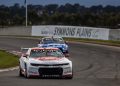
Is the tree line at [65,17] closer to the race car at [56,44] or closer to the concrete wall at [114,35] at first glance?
the concrete wall at [114,35]

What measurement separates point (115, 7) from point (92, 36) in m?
72.7

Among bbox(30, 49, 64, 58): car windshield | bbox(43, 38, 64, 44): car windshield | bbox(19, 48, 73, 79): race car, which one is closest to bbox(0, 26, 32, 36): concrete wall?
bbox(43, 38, 64, 44): car windshield

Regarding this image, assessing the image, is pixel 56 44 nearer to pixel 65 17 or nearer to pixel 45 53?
pixel 45 53

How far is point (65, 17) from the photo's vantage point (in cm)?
9562

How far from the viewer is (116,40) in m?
49.1

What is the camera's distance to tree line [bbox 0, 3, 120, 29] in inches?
3387

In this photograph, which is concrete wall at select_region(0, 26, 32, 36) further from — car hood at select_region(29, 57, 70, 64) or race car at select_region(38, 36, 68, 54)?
car hood at select_region(29, 57, 70, 64)

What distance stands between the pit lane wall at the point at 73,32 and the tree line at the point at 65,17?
11.4 meters

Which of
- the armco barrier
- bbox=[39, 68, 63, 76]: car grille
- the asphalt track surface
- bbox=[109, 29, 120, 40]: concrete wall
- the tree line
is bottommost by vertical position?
the tree line

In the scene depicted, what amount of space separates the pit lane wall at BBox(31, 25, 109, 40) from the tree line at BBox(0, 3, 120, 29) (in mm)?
11357

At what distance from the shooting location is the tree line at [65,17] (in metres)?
86.0

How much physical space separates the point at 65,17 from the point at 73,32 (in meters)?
38.1

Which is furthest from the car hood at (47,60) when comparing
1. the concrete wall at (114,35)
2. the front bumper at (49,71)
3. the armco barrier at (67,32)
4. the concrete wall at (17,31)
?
the concrete wall at (17,31)

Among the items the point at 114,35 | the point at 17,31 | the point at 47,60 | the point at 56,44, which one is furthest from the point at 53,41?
the point at 17,31
